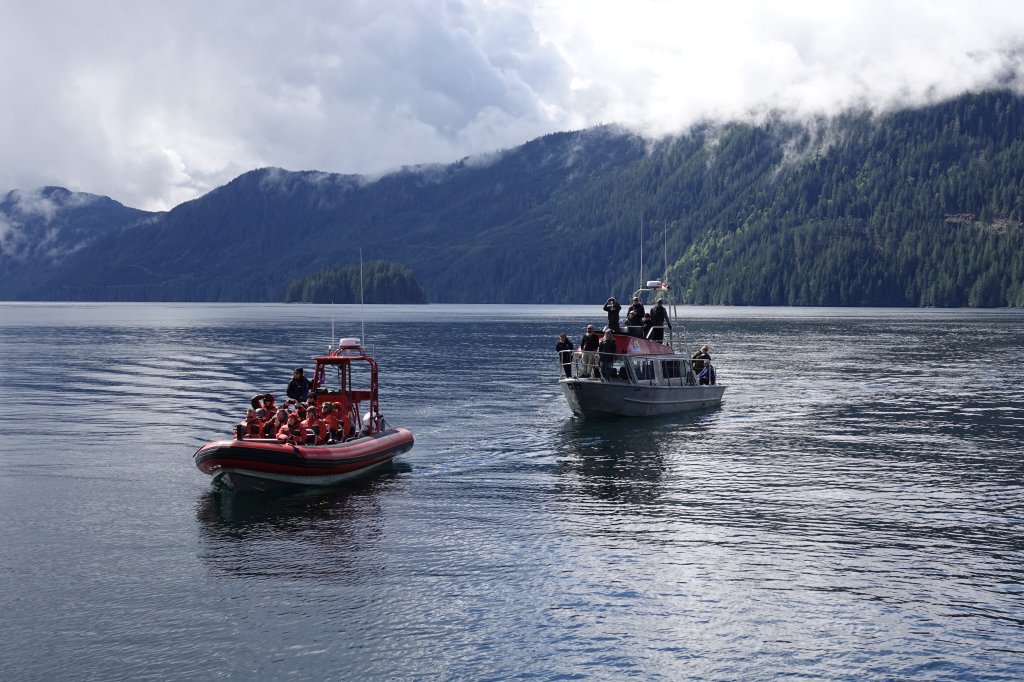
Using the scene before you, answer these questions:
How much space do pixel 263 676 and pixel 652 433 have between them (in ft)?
107

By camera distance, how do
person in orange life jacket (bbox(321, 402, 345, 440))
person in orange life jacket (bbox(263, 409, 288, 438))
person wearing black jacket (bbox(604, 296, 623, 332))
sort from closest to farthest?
person in orange life jacket (bbox(263, 409, 288, 438)) → person in orange life jacket (bbox(321, 402, 345, 440)) → person wearing black jacket (bbox(604, 296, 623, 332))

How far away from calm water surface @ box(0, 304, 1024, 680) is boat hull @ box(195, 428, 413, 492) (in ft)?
1.96

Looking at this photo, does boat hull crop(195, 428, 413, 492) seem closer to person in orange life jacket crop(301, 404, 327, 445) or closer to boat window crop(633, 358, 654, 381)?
person in orange life jacket crop(301, 404, 327, 445)

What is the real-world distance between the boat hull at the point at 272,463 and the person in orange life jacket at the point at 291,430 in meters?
0.45

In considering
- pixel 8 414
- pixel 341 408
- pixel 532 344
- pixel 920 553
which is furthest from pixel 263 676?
pixel 532 344

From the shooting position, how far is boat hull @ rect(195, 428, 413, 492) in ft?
104

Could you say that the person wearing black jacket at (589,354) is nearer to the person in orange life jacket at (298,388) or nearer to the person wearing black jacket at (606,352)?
the person wearing black jacket at (606,352)

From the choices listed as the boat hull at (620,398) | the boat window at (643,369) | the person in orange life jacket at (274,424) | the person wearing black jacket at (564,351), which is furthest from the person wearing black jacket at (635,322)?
the person in orange life jacket at (274,424)

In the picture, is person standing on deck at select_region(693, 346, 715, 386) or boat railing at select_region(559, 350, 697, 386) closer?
boat railing at select_region(559, 350, 697, 386)

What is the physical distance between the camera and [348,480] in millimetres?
35094

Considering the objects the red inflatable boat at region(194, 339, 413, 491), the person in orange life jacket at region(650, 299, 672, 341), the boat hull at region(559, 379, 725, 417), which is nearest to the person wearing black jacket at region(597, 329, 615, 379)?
the boat hull at region(559, 379, 725, 417)

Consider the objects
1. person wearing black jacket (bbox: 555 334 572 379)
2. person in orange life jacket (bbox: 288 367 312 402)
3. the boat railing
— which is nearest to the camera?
person in orange life jacket (bbox: 288 367 312 402)

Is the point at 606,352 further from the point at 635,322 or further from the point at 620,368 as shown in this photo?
the point at 635,322

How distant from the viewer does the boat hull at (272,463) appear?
3159 cm
